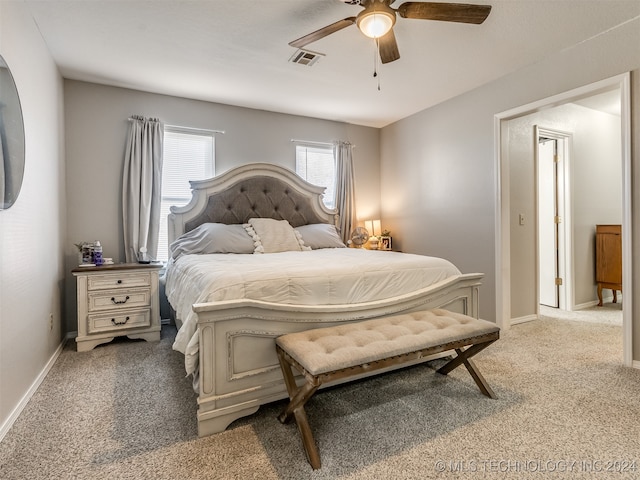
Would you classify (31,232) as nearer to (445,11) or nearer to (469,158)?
(445,11)

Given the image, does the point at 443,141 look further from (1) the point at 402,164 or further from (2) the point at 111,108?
(2) the point at 111,108

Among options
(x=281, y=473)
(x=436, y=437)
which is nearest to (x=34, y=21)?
(x=281, y=473)

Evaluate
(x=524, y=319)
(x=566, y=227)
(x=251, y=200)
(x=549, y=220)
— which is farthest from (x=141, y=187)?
(x=566, y=227)

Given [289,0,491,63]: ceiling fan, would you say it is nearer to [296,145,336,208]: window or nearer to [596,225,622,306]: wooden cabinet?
[296,145,336,208]: window

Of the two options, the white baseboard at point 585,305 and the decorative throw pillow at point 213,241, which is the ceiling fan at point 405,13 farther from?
the white baseboard at point 585,305

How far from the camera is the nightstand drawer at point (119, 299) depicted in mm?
2901

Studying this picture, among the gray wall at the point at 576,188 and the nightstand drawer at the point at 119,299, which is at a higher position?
the gray wall at the point at 576,188

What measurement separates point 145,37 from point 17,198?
58.6 inches

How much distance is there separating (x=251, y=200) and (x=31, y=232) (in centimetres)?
202

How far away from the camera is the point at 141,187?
11.3ft

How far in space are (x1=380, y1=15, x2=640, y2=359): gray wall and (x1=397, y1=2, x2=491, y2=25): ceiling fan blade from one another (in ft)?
4.59

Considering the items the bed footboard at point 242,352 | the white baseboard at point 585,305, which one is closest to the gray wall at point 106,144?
the bed footboard at point 242,352

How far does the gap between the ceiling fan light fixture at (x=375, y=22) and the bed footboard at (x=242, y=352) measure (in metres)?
1.63

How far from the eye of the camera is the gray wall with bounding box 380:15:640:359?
2.52 metres
